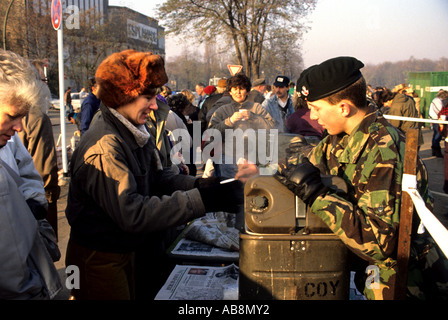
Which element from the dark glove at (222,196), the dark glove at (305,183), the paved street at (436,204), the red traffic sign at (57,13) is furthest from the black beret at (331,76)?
the red traffic sign at (57,13)

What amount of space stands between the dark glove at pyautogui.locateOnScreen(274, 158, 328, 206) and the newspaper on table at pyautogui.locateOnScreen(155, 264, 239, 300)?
36.0 inches

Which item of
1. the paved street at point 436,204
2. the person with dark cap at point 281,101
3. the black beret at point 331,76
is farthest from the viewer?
the person with dark cap at point 281,101

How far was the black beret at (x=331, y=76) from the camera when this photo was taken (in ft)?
5.74

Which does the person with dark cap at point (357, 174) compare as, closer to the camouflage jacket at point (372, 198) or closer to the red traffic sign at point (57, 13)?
the camouflage jacket at point (372, 198)

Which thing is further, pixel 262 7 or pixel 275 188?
pixel 262 7

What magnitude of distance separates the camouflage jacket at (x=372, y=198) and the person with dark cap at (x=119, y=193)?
58 cm

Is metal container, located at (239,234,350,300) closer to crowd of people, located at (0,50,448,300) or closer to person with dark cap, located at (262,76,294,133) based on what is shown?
crowd of people, located at (0,50,448,300)

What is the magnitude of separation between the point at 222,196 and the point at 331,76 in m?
0.78

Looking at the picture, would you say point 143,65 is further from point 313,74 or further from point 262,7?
point 262,7

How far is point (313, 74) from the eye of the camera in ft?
5.96

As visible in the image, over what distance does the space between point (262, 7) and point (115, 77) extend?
19.8m


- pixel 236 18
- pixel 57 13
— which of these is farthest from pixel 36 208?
pixel 236 18
